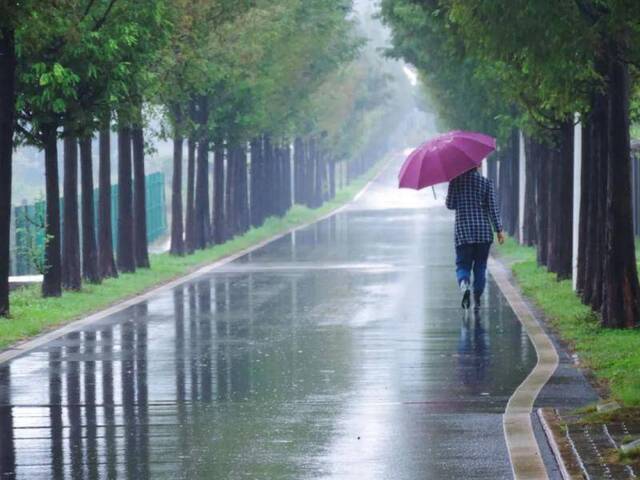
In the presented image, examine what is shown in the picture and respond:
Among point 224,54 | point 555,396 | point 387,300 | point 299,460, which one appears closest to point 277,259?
point 224,54

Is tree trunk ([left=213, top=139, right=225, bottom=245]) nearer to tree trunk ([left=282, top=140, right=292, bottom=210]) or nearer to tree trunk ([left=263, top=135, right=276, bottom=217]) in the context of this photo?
tree trunk ([left=263, top=135, right=276, bottom=217])

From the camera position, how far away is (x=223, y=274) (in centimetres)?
3003

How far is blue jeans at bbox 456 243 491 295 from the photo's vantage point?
20516 mm

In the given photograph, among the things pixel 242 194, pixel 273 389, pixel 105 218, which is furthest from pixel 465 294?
pixel 242 194

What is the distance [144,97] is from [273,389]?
1381cm

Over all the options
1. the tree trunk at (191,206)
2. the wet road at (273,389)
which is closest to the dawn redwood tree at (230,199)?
the tree trunk at (191,206)

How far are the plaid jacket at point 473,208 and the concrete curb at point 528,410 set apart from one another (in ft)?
3.43

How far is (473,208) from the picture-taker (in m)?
20.5

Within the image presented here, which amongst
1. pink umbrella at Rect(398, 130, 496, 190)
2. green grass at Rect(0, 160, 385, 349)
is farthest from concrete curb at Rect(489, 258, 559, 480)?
green grass at Rect(0, 160, 385, 349)

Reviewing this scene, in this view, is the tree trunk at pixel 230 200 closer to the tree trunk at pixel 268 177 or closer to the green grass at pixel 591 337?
the tree trunk at pixel 268 177

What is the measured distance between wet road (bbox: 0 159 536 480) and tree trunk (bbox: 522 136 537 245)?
38.1ft

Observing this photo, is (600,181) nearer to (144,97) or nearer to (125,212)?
(144,97)

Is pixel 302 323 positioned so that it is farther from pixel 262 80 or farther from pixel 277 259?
pixel 262 80

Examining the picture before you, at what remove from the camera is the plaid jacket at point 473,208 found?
20500 millimetres
